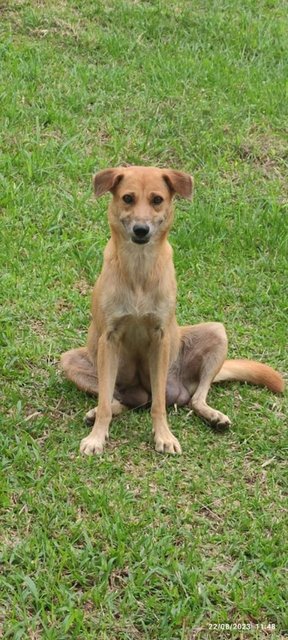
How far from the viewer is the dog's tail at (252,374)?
231 inches

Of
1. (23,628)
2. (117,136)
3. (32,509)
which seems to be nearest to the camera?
(23,628)

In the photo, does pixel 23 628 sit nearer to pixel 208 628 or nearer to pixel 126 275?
pixel 208 628

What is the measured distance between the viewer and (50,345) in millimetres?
6086

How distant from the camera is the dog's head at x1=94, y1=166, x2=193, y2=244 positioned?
503 centimetres

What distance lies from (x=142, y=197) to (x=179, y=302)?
74.5 inches

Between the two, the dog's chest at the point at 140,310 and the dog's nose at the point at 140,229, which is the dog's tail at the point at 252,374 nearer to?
the dog's chest at the point at 140,310

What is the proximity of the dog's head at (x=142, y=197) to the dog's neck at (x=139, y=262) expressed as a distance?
61mm

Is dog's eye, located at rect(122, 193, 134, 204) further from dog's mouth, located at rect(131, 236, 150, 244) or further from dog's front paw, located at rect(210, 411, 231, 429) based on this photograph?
dog's front paw, located at rect(210, 411, 231, 429)

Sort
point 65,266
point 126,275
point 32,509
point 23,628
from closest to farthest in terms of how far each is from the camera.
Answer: point 23,628 < point 32,509 < point 126,275 < point 65,266

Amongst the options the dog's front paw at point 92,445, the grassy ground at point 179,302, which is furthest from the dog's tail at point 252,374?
the dog's front paw at point 92,445

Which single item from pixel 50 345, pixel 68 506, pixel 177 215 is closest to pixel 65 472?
pixel 68 506

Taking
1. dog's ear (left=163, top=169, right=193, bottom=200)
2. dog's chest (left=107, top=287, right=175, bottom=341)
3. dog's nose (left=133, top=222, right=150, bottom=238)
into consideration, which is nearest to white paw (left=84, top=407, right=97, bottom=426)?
dog's chest (left=107, top=287, right=175, bottom=341)

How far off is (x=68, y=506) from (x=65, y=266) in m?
2.74

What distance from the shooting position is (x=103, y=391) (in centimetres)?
519
